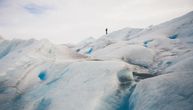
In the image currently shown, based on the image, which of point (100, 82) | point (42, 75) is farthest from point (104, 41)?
point (100, 82)

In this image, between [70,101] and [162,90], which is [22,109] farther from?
[162,90]

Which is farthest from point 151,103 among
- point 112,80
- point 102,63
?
point 102,63

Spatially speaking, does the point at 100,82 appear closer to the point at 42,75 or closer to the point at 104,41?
the point at 42,75

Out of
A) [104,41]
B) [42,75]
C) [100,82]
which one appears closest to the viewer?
[100,82]

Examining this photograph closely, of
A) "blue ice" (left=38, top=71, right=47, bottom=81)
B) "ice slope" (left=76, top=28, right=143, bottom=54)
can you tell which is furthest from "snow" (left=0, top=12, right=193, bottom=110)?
"ice slope" (left=76, top=28, right=143, bottom=54)

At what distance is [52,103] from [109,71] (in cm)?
173

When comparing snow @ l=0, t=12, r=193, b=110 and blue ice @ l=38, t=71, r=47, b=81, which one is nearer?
snow @ l=0, t=12, r=193, b=110

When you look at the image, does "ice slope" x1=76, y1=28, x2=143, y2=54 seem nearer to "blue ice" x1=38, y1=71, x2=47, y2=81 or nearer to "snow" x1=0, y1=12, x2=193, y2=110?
"snow" x1=0, y1=12, x2=193, y2=110

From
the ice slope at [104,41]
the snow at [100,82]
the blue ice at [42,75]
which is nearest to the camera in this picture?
the snow at [100,82]

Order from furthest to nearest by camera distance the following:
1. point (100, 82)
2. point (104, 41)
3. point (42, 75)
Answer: point (104, 41) < point (42, 75) < point (100, 82)

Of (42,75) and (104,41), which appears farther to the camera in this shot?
(104,41)

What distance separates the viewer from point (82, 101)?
11.5ft

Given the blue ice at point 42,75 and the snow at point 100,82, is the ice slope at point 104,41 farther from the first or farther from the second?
the blue ice at point 42,75

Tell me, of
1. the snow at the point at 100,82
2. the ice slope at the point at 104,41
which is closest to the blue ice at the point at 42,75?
the snow at the point at 100,82
